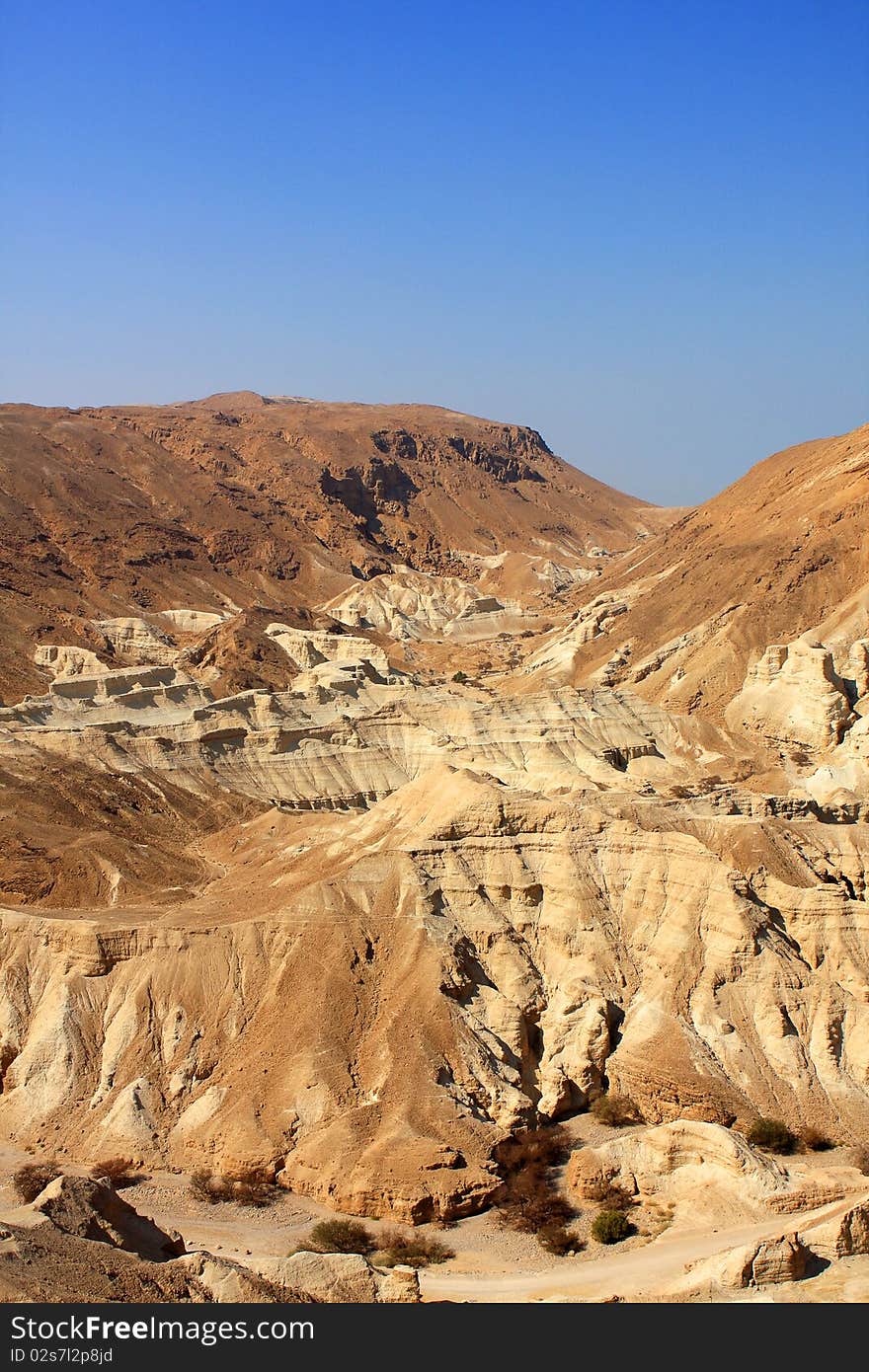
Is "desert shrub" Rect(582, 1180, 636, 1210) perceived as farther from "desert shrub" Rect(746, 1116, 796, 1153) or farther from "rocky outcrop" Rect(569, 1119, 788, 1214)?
"desert shrub" Rect(746, 1116, 796, 1153)

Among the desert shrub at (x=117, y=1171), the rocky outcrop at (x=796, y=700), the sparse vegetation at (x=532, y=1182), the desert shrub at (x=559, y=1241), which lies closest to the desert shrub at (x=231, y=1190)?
the desert shrub at (x=117, y=1171)

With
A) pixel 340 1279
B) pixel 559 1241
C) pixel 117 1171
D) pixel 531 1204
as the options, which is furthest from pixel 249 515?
pixel 340 1279

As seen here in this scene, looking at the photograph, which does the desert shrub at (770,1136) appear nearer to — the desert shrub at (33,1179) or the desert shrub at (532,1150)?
the desert shrub at (532,1150)

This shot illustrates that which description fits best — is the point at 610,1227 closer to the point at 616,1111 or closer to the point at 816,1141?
the point at 616,1111

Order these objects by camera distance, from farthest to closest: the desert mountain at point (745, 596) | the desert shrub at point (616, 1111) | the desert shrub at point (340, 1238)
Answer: the desert mountain at point (745, 596) → the desert shrub at point (616, 1111) → the desert shrub at point (340, 1238)

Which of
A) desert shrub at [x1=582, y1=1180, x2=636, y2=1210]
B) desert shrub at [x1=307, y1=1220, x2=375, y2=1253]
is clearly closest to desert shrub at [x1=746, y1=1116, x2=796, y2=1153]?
desert shrub at [x1=582, y1=1180, x2=636, y2=1210]

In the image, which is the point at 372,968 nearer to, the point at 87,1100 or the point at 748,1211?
the point at 87,1100
